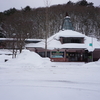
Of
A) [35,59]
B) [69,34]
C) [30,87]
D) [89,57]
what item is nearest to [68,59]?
[89,57]

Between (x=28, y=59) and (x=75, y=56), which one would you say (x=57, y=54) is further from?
(x=28, y=59)

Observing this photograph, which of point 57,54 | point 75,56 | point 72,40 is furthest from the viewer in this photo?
point 72,40

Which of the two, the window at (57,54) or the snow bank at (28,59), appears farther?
the window at (57,54)

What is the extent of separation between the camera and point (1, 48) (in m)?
34.5

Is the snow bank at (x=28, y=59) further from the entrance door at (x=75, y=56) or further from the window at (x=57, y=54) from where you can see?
the entrance door at (x=75, y=56)

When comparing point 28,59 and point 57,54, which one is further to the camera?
point 57,54

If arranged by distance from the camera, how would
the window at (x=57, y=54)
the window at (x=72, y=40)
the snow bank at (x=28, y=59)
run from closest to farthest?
the snow bank at (x=28, y=59), the window at (x=57, y=54), the window at (x=72, y=40)

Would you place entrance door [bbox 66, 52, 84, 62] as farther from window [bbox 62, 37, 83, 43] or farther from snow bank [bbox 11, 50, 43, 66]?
snow bank [bbox 11, 50, 43, 66]

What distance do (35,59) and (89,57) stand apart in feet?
43.8

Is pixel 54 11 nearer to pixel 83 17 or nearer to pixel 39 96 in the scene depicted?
pixel 83 17

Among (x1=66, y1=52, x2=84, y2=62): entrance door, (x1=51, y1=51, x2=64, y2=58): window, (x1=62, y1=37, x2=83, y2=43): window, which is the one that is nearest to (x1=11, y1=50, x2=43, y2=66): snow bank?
(x1=51, y1=51, x2=64, y2=58): window

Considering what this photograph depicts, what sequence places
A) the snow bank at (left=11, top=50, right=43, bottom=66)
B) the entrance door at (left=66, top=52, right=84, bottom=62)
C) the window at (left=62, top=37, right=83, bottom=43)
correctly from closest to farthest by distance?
1. the snow bank at (left=11, top=50, right=43, bottom=66)
2. the entrance door at (left=66, top=52, right=84, bottom=62)
3. the window at (left=62, top=37, right=83, bottom=43)

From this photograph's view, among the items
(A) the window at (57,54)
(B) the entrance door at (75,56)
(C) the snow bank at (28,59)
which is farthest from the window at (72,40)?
(C) the snow bank at (28,59)

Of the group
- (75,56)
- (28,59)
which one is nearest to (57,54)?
(75,56)
